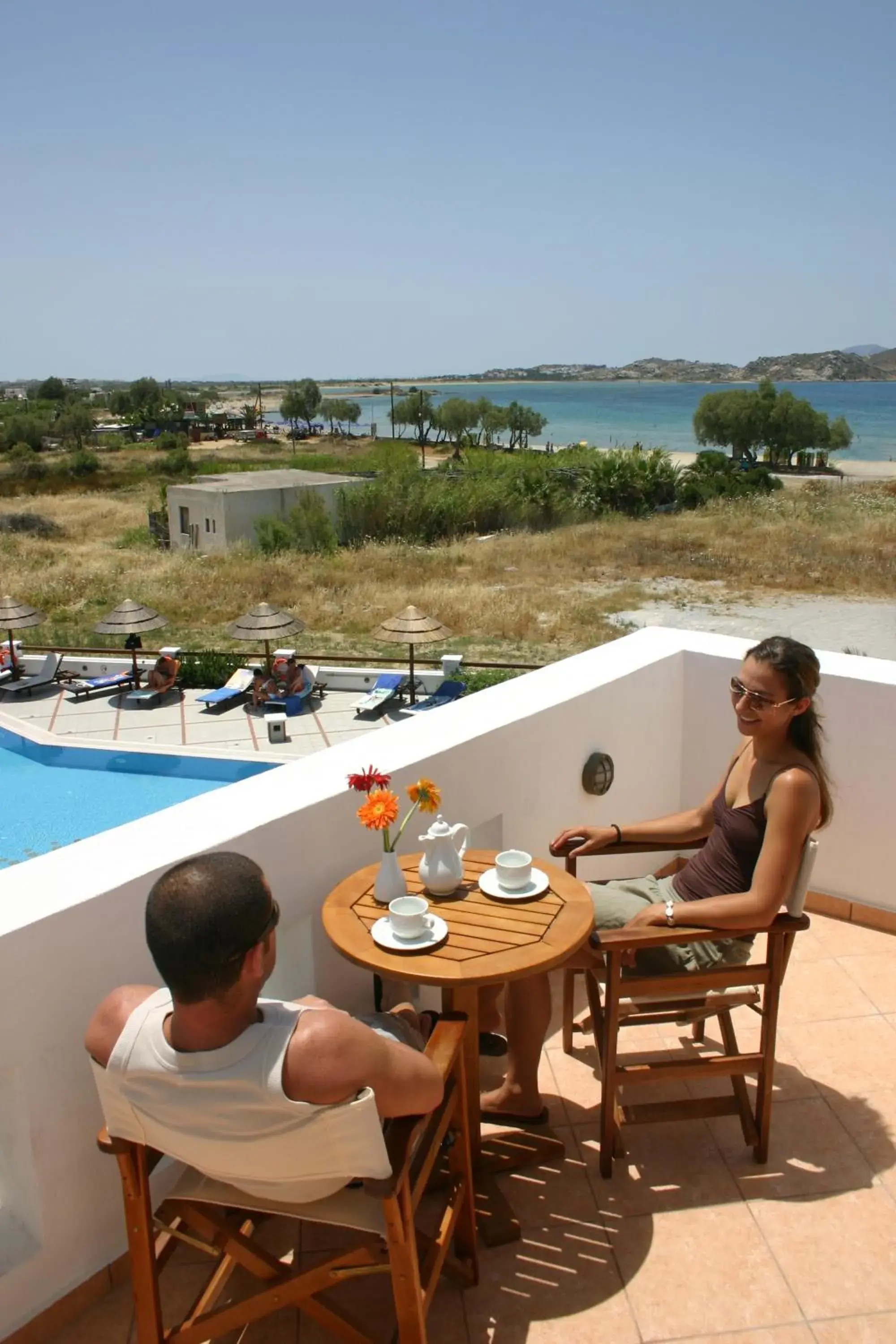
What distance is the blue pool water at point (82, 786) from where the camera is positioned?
9742 millimetres

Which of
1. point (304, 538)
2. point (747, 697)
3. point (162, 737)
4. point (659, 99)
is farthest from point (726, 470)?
point (747, 697)

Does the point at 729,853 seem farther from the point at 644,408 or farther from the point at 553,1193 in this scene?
the point at 644,408

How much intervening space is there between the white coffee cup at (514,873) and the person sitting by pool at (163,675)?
12337 millimetres

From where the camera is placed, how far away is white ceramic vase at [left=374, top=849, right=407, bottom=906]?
192 centimetres

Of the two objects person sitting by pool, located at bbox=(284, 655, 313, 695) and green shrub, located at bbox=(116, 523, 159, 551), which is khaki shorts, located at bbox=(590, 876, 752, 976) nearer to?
person sitting by pool, located at bbox=(284, 655, 313, 695)

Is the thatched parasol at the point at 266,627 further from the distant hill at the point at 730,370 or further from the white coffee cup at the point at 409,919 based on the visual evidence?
the distant hill at the point at 730,370

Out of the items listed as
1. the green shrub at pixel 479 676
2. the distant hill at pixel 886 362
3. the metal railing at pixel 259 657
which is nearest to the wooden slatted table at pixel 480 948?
the green shrub at pixel 479 676

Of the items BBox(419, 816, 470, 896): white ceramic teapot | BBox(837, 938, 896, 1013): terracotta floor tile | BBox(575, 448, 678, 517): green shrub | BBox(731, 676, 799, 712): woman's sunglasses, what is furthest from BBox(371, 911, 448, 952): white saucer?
BBox(575, 448, 678, 517): green shrub

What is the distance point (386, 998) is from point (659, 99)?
43.6 meters

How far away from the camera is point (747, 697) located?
206 cm

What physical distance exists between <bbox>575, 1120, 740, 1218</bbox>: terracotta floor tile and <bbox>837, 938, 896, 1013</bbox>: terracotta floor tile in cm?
77

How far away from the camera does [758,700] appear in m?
2.05

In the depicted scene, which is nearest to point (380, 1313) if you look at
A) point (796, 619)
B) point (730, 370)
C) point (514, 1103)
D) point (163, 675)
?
point (514, 1103)

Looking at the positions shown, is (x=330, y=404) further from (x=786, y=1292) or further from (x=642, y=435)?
(x=786, y=1292)
